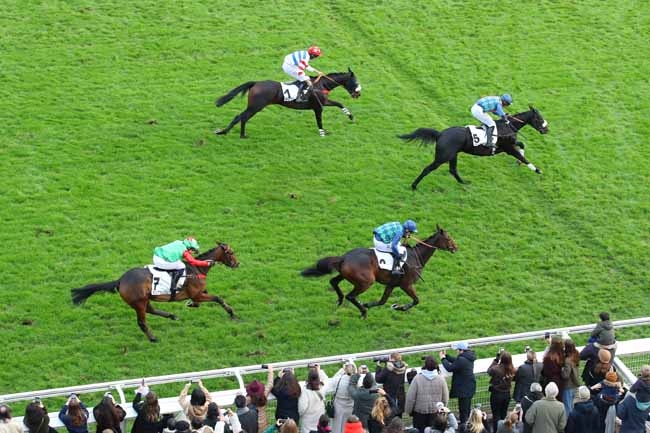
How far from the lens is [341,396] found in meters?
9.94

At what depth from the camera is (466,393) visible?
1043cm

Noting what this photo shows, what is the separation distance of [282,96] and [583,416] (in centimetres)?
899

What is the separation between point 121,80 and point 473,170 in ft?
22.1

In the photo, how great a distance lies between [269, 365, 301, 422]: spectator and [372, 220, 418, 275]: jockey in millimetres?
3462

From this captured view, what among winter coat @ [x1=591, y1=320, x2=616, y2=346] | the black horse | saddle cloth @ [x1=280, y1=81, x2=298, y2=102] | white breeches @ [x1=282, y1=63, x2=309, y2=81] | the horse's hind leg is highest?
white breeches @ [x1=282, y1=63, x2=309, y2=81]

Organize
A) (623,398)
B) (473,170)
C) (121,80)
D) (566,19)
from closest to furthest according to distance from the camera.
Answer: (623,398), (473,170), (121,80), (566,19)

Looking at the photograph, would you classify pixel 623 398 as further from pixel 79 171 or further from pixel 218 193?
pixel 79 171

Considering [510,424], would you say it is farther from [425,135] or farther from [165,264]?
[425,135]

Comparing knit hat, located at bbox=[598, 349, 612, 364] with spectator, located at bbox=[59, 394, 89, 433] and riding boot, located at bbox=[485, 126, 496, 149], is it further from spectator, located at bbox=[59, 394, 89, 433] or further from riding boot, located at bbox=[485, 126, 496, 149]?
riding boot, located at bbox=[485, 126, 496, 149]

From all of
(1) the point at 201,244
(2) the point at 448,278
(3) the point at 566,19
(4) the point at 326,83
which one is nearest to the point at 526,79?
(3) the point at 566,19

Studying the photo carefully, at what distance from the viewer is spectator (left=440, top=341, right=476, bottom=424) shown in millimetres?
10336

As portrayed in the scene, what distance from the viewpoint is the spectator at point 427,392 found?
394 inches

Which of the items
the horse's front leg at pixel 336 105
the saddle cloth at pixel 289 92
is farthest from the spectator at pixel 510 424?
the horse's front leg at pixel 336 105

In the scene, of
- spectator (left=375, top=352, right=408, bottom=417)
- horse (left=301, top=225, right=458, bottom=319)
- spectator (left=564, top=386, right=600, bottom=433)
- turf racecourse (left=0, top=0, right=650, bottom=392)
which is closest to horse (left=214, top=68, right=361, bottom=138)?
turf racecourse (left=0, top=0, right=650, bottom=392)
